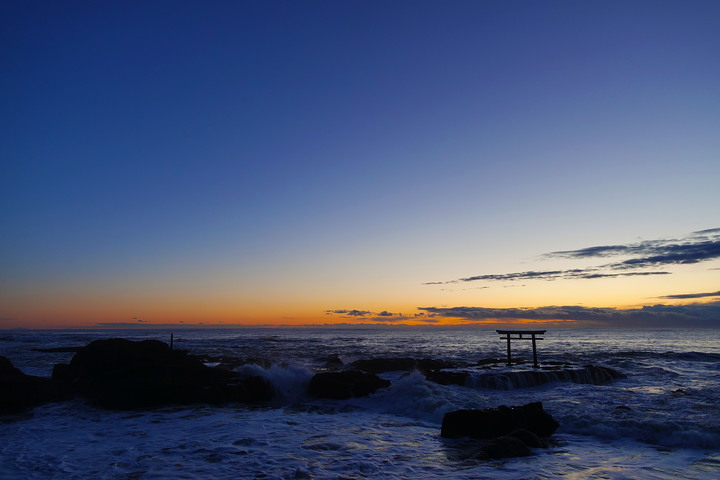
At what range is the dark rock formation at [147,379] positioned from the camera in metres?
18.3

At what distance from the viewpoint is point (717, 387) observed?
22.3 meters

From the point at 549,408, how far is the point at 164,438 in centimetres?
1457

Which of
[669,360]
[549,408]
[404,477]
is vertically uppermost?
[404,477]

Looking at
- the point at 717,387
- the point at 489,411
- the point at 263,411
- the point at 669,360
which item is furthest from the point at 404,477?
the point at 669,360

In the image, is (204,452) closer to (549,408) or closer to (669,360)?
(549,408)

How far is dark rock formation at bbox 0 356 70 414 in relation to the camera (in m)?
16.3

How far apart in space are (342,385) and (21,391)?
13758mm

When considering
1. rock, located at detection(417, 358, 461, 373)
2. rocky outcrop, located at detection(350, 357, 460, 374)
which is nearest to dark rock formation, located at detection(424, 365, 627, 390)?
rock, located at detection(417, 358, 461, 373)

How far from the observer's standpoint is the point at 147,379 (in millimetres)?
19000

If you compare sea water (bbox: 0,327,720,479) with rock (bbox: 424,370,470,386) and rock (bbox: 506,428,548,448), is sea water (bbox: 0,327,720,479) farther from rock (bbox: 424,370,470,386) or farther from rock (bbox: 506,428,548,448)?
rock (bbox: 424,370,470,386)

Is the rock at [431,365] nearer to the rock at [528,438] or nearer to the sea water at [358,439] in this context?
the sea water at [358,439]

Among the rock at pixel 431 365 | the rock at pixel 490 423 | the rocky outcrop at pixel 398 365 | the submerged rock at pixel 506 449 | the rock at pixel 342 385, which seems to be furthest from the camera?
the rocky outcrop at pixel 398 365

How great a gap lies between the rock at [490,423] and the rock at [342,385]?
798cm

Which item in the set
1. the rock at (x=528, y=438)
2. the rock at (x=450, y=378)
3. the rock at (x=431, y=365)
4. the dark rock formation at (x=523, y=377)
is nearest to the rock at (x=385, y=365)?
the rock at (x=431, y=365)
